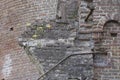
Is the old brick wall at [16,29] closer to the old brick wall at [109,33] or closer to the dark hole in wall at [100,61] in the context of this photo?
the old brick wall at [109,33]

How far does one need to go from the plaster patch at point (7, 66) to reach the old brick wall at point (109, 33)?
3.91 metres

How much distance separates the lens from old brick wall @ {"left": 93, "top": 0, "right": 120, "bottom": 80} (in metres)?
7.38

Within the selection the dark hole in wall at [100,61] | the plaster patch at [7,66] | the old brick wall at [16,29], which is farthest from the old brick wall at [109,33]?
the plaster patch at [7,66]

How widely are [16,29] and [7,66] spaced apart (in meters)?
1.02

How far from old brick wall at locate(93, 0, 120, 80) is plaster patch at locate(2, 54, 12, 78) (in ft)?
12.8

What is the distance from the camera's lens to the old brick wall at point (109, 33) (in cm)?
738

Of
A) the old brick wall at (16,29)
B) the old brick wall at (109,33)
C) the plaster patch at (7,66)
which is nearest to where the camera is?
the old brick wall at (109,33)

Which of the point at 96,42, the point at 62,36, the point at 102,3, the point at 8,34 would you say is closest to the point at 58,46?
the point at 62,36

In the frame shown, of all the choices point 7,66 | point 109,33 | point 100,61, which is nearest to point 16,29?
point 7,66

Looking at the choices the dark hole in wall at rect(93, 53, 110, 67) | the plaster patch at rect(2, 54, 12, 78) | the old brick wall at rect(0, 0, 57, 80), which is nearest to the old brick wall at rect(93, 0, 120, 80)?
the dark hole in wall at rect(93, 53, 110, 67)

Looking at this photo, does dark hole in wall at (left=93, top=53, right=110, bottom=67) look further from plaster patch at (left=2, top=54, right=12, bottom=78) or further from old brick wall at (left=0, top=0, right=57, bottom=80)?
plaster patch at (left=2, top=54, right=12, bottom=78)

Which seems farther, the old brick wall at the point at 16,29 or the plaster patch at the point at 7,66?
the plaster patch at the point at 7,66

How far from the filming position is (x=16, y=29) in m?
10.9

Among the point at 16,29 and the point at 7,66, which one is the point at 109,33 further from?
the point at 7,66
